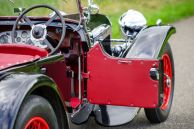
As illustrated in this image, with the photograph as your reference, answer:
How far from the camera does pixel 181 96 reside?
22.6 ft

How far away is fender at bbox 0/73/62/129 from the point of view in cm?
329

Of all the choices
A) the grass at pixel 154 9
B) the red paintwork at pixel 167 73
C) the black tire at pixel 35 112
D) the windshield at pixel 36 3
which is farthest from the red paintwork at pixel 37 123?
the grass at pixel 154 9

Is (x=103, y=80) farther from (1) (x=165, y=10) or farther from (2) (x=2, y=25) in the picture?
(1) (x=165, y=10)

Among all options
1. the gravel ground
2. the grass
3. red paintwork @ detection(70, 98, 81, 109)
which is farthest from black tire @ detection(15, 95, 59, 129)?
the grass

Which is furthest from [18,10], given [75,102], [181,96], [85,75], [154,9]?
[154,9]

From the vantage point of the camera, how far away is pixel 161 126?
5.62 m

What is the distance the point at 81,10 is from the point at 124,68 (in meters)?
0.70

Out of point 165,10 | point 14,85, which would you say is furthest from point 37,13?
point 165,10

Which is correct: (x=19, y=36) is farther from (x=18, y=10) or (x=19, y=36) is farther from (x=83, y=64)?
(x=83, y=64)

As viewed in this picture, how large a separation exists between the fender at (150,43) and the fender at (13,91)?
5.45ft

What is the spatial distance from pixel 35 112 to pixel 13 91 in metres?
0.23

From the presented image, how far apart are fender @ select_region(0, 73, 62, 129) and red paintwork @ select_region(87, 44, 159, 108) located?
1.10m

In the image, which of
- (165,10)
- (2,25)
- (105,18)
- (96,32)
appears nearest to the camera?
(2,25)

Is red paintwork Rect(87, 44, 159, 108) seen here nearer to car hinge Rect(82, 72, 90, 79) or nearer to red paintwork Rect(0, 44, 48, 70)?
car hinge Rect(82, 72, 90, 79)
